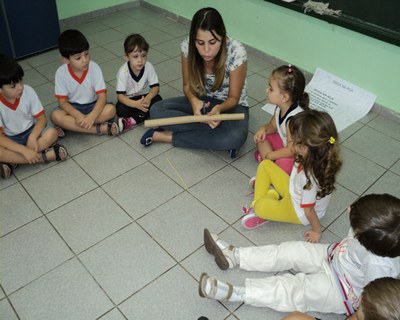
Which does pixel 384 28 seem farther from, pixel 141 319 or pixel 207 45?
pixel 141 319

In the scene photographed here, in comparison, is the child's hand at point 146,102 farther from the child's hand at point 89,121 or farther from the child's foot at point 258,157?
the child's foot at point 258,157

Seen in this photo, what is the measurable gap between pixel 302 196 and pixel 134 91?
4.21 feet

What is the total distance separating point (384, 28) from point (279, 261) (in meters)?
1.56

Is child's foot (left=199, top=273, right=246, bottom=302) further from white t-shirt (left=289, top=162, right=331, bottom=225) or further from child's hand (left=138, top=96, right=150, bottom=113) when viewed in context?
child's hand (left=138, top=96, right=150, bottom=113)

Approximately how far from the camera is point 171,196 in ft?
5.98

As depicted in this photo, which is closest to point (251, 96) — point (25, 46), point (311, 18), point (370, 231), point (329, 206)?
point (311, 18)

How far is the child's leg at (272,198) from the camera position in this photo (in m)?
1.61

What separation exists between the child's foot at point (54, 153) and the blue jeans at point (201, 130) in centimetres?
52

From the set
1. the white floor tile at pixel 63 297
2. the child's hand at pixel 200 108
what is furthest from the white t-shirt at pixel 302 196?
the white floor tile at pixel 63 297

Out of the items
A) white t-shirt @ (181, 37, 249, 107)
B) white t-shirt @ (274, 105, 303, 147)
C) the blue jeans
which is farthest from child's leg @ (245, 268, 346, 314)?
white t-shirt @ (181, 37, 249, 107)

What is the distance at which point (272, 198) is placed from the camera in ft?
5.58

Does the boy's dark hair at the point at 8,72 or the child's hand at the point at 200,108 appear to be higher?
the boy's dark hair at the point at 8,72

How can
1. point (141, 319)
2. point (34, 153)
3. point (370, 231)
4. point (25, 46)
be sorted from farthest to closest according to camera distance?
point (25, 46) → point (34, 153) → point (141, 319) → point (370, 231)

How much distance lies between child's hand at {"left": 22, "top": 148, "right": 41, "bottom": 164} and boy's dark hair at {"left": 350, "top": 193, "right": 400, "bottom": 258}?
5.11 feet
